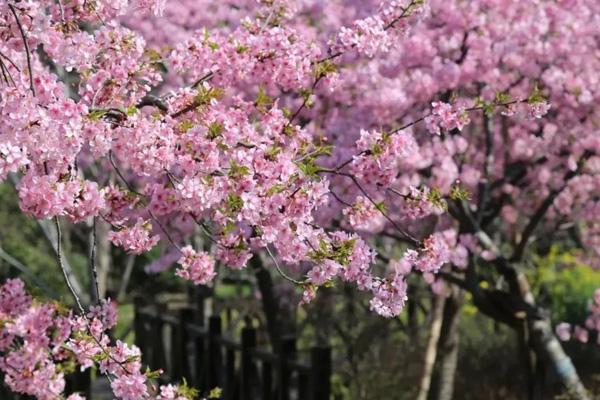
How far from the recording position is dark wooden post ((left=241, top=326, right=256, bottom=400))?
30.0ft

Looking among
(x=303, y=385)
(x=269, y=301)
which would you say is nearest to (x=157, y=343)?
(x=269, y=301)

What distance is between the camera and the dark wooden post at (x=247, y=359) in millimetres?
9141

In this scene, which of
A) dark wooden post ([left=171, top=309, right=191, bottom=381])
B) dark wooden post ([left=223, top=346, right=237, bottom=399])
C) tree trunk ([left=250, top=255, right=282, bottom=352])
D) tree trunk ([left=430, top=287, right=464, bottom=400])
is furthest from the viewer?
tree trunk ([left=250, top=255, right=282, bottom=352])

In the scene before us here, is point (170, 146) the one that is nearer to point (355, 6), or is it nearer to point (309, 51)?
point (309, 51)

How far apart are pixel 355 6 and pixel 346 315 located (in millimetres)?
3503

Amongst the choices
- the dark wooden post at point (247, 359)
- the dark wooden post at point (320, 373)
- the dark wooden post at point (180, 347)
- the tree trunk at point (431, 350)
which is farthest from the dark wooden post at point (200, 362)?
the dark wooden post at point (320, 373)

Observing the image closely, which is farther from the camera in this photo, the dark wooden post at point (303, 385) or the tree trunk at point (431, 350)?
the tree trunk at point (431, 350)

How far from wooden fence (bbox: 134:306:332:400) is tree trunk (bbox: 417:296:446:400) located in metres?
1.19

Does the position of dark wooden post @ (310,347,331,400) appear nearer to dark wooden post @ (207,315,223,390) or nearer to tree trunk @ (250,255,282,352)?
dark wooden post @ (207,315,223,390)

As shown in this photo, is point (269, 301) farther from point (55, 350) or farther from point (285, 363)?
point (55, 350)

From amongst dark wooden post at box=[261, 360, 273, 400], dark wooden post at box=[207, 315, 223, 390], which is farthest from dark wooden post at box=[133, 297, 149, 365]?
dark wooden post at box=[261, 360, 273, 400]

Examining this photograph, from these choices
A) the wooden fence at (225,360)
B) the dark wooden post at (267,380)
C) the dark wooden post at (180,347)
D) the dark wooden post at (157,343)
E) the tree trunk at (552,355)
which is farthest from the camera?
the dark wooden post at (157,343)

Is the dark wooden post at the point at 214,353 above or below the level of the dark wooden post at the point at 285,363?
above

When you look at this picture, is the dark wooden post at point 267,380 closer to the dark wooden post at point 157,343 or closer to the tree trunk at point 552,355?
the tree trunk at point 552,355
